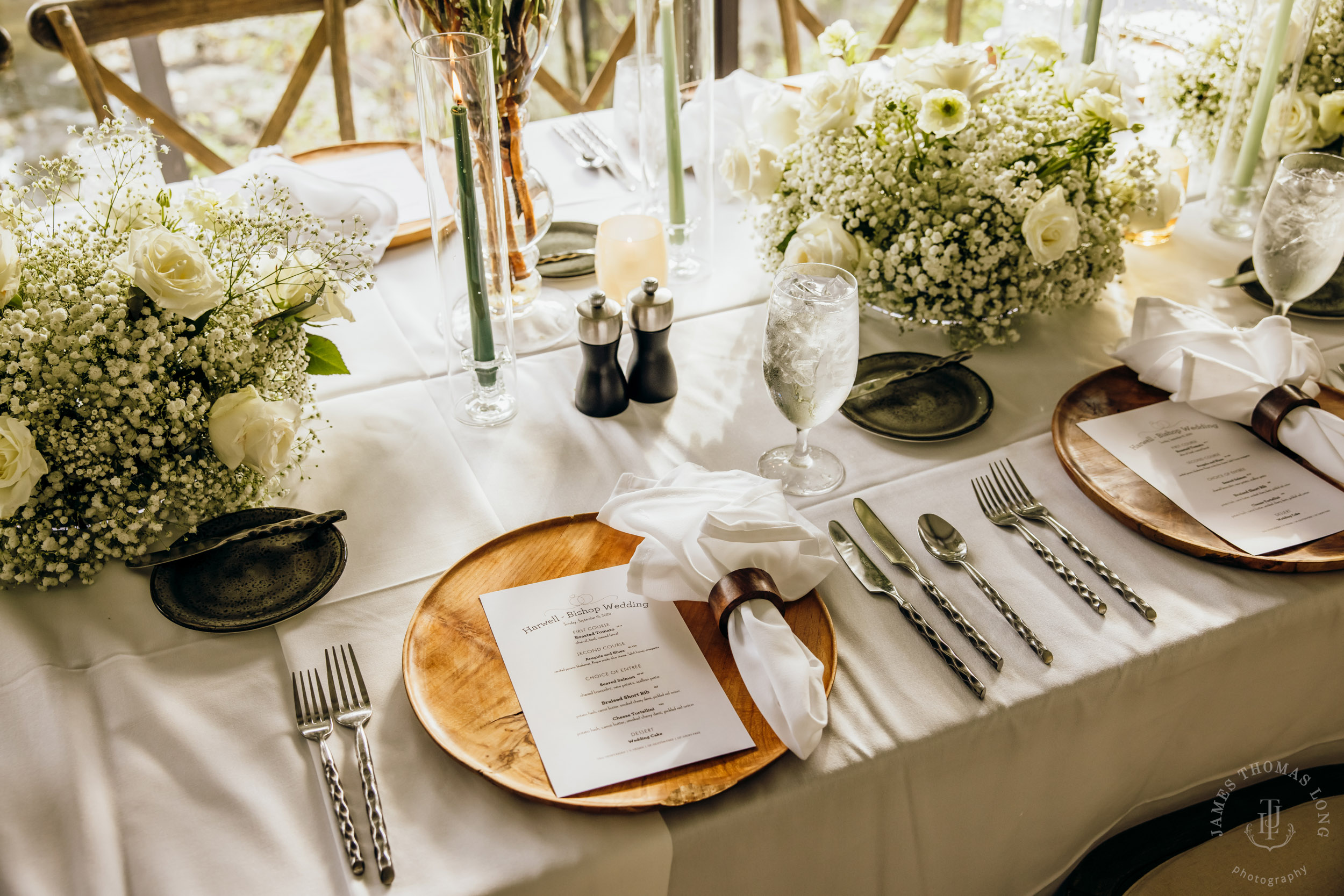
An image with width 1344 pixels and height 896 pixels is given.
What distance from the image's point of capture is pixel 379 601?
0.88m

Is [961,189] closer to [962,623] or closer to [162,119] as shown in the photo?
[962,623]

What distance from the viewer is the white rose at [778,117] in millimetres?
1308

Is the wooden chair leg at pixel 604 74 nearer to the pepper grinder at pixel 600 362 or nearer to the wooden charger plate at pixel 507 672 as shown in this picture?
the pepper grinder at pixel 600 362

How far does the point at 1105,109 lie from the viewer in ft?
3.78

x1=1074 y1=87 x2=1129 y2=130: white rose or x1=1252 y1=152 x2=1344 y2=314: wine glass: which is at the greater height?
x1=1074 y1=87 x2=1129 y2=130: white rose

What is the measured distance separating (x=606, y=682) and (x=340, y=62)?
1.74 meters

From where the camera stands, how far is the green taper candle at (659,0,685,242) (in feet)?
4.19

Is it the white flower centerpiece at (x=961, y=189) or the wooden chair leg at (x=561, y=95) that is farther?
the wooden chair leg at (x=561, y=95)

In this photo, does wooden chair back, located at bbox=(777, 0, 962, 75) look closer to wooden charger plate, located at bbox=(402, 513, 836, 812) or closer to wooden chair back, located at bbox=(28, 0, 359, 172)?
wooden chair back, located at bbox=(28, 0, 359, 172)

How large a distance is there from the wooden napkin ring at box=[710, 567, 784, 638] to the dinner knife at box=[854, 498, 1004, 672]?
6.1 inches

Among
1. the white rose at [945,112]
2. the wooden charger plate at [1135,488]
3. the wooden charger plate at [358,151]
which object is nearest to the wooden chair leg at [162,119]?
the wooden charger plate at [358,151]

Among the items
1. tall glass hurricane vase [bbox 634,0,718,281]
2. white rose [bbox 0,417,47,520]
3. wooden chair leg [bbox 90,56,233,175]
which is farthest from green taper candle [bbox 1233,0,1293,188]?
wooden chair leg [bbox 90,56,233,175]

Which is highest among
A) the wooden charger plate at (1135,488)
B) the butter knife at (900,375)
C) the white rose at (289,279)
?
the white rose at (289,279)

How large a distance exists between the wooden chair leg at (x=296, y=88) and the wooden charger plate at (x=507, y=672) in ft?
4.92
